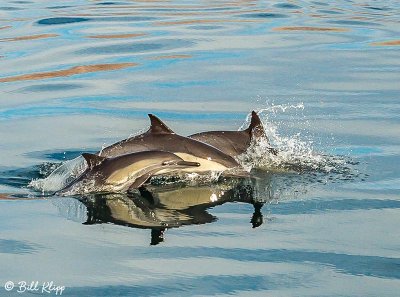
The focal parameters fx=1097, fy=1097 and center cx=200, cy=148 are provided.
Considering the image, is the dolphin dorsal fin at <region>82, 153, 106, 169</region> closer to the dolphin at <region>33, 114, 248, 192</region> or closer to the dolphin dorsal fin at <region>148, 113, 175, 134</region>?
the dolphin at <region>33, 114, 248, 192</region>

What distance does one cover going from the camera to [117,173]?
1015cm

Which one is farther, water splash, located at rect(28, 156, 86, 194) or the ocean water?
water splash, located at rect(28, 156, 86, 194)

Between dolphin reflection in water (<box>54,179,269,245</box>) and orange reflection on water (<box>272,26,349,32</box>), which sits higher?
orange reflection on water (<box>272,26,349,32</box>)

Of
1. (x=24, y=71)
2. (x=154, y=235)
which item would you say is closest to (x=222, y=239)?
(x=154, y=235)

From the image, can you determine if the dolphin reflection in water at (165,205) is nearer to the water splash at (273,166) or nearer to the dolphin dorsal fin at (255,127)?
the water splash at (273,166)

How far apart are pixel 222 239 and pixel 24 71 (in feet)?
32.6

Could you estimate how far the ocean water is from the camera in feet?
26.6

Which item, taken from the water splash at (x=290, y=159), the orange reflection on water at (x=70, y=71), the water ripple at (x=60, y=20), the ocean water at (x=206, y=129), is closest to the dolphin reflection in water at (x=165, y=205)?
the ocean water at (x=206, y=129)

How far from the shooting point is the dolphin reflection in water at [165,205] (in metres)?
9.38

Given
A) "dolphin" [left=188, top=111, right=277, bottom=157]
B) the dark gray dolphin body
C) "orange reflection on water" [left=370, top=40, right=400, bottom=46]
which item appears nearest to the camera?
the dark gray dolphin body

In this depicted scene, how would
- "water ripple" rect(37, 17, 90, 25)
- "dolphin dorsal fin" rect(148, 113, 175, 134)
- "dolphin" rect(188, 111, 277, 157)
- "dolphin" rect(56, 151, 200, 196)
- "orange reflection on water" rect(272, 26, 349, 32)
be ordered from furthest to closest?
1. "water ripple" rect(37, 17, 90, 25)
2. "orange reflection on water" rect(272, 26, 349, 32)
3. "dolphin" rect(188, 111, 277, 157)
4. "dolphin dorsal fin" rect(148, 113, 175, 134)
5. "dolphin" rect(56, 151, 200, 196)

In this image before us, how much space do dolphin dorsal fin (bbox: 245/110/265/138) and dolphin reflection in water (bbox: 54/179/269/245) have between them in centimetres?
82

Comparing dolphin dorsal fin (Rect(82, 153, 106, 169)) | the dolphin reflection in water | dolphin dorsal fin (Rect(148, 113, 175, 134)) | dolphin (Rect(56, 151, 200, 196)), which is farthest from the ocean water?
dolphin dorsal fin (Rect(148, 113, 175, 134))

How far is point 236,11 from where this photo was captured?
26359mm
